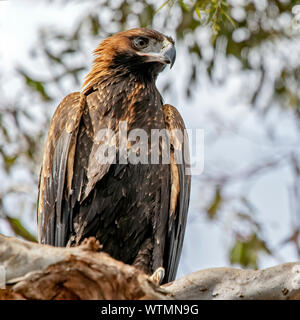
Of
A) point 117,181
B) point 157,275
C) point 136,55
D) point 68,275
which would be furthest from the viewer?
point 136,55

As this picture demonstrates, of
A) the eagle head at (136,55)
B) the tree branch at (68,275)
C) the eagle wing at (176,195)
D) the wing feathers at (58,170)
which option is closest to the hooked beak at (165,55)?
the eagle head at (136,55)

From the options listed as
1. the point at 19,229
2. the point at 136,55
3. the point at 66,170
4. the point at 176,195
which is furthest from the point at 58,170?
the point at 19,229

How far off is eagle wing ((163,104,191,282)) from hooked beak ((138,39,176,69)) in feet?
1.65

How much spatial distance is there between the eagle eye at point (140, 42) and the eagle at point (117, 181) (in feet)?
0.86

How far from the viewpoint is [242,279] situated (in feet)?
11.2

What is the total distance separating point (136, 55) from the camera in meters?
5.29

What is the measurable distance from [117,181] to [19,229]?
2.82 meters

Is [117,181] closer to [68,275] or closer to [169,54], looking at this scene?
[169,54]

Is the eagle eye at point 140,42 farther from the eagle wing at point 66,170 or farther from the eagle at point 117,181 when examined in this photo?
the eagle wing at point 66,170

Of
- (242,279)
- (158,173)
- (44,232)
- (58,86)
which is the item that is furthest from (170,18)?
(242,279)

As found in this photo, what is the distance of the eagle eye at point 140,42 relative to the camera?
532 cm

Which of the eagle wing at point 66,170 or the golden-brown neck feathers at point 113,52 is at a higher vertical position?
the golden-brown neck feathers at point 113,52

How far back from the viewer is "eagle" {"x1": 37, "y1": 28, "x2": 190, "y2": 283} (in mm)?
4621

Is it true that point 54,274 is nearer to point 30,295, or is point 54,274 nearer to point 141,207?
point 30,295
